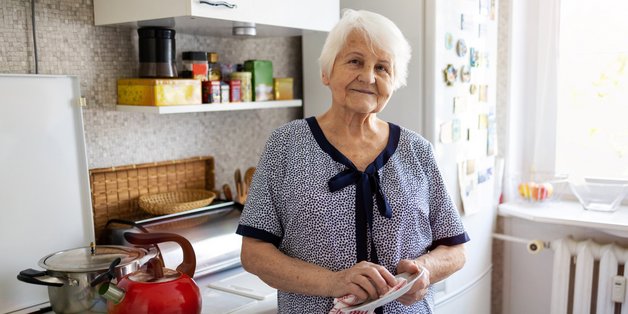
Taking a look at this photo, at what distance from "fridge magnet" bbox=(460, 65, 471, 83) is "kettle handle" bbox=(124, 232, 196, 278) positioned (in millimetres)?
1160

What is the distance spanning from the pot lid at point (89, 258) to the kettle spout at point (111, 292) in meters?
0.11

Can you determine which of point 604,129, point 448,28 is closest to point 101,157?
point 448,28

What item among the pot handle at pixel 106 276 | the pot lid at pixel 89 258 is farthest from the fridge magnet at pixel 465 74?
the pot handle at pixel 106 276

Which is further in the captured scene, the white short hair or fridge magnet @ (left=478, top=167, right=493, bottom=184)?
fridge magnet @ (left=478, top=167, right=493, bottom=184)

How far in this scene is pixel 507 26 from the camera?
2527 millimetres

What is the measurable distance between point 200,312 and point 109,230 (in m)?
0.48

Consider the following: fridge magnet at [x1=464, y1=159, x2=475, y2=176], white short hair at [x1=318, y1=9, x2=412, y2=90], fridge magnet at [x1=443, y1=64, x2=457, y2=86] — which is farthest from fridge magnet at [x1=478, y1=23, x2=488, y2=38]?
white short hair at [x1=318, y1=9, x2=412, y2=90]

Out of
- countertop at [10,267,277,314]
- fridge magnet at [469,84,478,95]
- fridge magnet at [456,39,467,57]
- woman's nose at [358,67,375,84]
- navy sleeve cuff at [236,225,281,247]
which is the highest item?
fridge magnet at [456,39,467,57]

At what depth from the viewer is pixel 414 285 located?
1192 mm

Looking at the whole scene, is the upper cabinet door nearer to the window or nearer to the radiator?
the window

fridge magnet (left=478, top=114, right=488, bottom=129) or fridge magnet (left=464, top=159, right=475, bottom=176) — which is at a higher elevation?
fridge magnet (left=478, top=114, right=488, bottom=129)

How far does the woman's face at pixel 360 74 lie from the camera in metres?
1.30

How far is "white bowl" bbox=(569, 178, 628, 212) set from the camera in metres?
2.27

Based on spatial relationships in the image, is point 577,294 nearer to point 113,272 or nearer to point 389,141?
point 389,141
